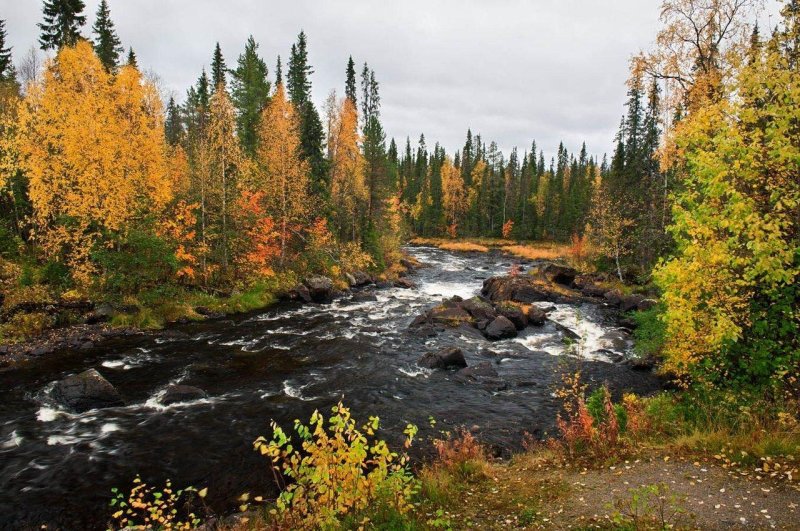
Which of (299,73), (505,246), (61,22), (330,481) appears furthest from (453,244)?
(330,481)

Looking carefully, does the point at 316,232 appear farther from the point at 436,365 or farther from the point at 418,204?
the point at 418,204

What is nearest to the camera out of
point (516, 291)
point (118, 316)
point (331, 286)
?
point (118, 316)

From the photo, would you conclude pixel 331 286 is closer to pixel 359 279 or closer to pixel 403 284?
pixel 359 279

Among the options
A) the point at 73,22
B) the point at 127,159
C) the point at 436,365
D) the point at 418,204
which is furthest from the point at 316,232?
the point at 418,204

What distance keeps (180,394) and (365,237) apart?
28880 mm

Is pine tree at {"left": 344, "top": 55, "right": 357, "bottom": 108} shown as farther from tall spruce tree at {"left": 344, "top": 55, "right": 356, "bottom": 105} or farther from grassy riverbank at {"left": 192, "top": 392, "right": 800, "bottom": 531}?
grassy riverbank at {"left": 192, "top": 392, "right": 800, "bottom": 531}

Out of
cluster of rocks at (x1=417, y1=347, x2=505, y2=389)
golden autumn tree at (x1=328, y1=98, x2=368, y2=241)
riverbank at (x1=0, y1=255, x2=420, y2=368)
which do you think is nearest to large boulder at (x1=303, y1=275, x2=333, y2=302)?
riverbank at (x1=0, y1=255, x2=420, y2=368)

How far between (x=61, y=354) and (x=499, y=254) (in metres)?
60.5

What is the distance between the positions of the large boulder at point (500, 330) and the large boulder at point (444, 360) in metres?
4.95

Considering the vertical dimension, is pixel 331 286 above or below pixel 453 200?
below

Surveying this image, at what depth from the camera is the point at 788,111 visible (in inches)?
320

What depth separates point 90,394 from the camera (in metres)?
14.2

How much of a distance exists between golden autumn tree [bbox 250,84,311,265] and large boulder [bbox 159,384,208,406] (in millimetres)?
18094

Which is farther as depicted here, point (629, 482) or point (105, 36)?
point (105, 36)
